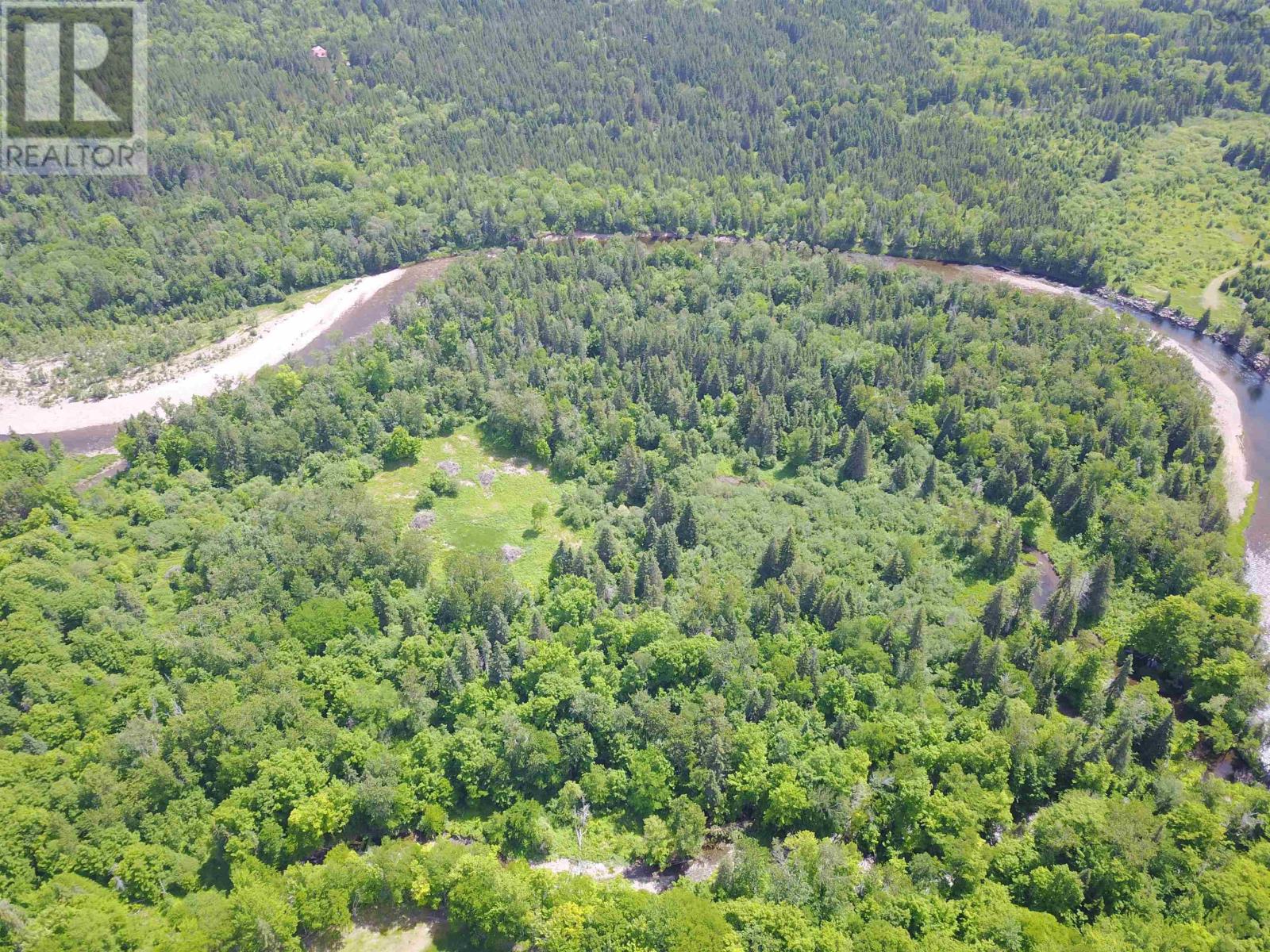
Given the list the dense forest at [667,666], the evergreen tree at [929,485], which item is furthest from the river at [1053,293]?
the evergreen tree at [929,485]

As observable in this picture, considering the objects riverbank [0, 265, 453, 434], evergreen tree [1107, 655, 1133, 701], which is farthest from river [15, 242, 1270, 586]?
evergreen tree [1107, 655, 1133, 701]

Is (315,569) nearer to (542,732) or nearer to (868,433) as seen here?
(542,732)

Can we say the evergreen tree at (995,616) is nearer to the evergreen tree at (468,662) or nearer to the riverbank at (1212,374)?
the riverbank at (1212,374)

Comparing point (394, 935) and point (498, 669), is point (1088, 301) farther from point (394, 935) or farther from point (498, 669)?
point (394, 935)

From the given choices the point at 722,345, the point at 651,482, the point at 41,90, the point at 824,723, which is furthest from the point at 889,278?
the point at 41,90

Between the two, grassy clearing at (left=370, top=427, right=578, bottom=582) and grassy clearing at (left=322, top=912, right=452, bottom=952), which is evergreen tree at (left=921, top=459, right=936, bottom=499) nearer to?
grassy clearing at (left=370, top=427, right=578, bottom=582)

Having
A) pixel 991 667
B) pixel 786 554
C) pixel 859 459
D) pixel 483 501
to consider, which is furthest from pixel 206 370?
pixel 991 667

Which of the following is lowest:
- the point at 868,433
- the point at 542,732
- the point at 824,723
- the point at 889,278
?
the point at 542,732
